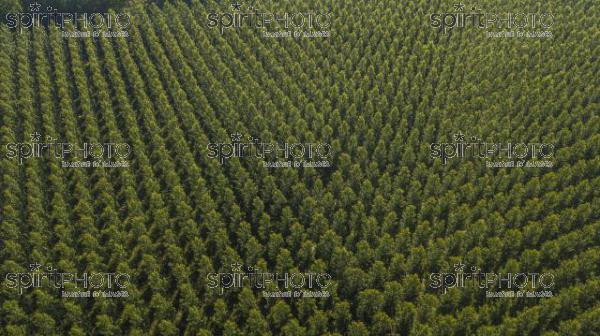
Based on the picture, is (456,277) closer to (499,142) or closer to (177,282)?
(499,142)

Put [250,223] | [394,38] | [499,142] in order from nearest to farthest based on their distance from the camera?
[250,223], [499,142], [394,38]

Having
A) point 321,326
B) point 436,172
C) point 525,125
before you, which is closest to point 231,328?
point 321,326

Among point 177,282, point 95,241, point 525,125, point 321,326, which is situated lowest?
point 321,326

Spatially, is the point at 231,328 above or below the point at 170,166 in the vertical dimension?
below

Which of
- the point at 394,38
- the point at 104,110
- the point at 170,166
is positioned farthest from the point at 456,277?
the point at 104,110

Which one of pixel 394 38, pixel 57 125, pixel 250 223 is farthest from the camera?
pixel 394 38

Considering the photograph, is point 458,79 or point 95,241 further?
point 458,79

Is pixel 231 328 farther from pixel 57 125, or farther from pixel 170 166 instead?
pixel 57 125
